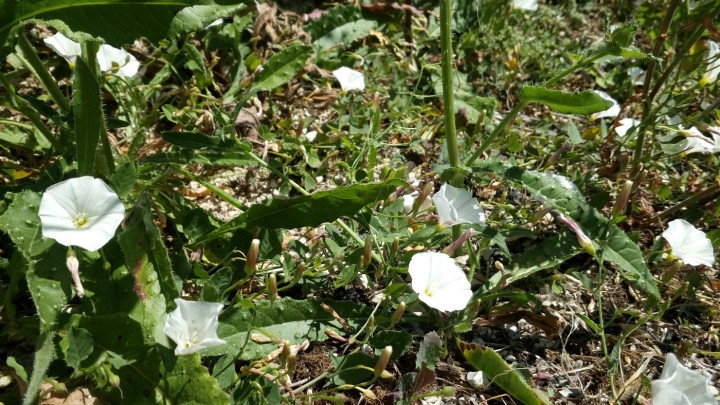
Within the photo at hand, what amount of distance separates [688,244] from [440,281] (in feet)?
2.59

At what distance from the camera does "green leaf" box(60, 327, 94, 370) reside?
145 centimetres

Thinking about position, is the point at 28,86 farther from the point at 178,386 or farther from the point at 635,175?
the point at 635,175

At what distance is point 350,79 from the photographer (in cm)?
256

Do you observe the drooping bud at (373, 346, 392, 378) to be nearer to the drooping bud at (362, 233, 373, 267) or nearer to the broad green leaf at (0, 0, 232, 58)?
the drooping bud at (362, 233, 373, 267)

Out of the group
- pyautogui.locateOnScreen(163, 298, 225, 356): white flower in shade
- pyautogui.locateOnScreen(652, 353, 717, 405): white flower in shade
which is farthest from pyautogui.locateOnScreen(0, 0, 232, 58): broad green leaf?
pyautogui.locateOnScreen(652, 353, 717, 405): white flower in shade

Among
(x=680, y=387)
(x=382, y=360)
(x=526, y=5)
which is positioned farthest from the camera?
(x=526, y=5)

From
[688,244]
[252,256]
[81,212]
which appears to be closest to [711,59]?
[688,244]

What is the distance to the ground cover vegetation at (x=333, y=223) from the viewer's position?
161cm

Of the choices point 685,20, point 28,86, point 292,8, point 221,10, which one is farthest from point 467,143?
point 28,86

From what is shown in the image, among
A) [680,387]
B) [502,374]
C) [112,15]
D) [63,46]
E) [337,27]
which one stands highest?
[112,15]

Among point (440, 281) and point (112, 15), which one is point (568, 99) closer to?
point (440, 281)

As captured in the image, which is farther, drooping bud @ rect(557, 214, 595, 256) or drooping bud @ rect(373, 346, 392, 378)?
drooping bud @ rect(557, 214, 595, 256)

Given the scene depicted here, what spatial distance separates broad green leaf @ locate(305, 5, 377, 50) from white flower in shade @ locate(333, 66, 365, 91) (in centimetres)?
34

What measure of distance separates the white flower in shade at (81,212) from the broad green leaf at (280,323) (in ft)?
1.20
